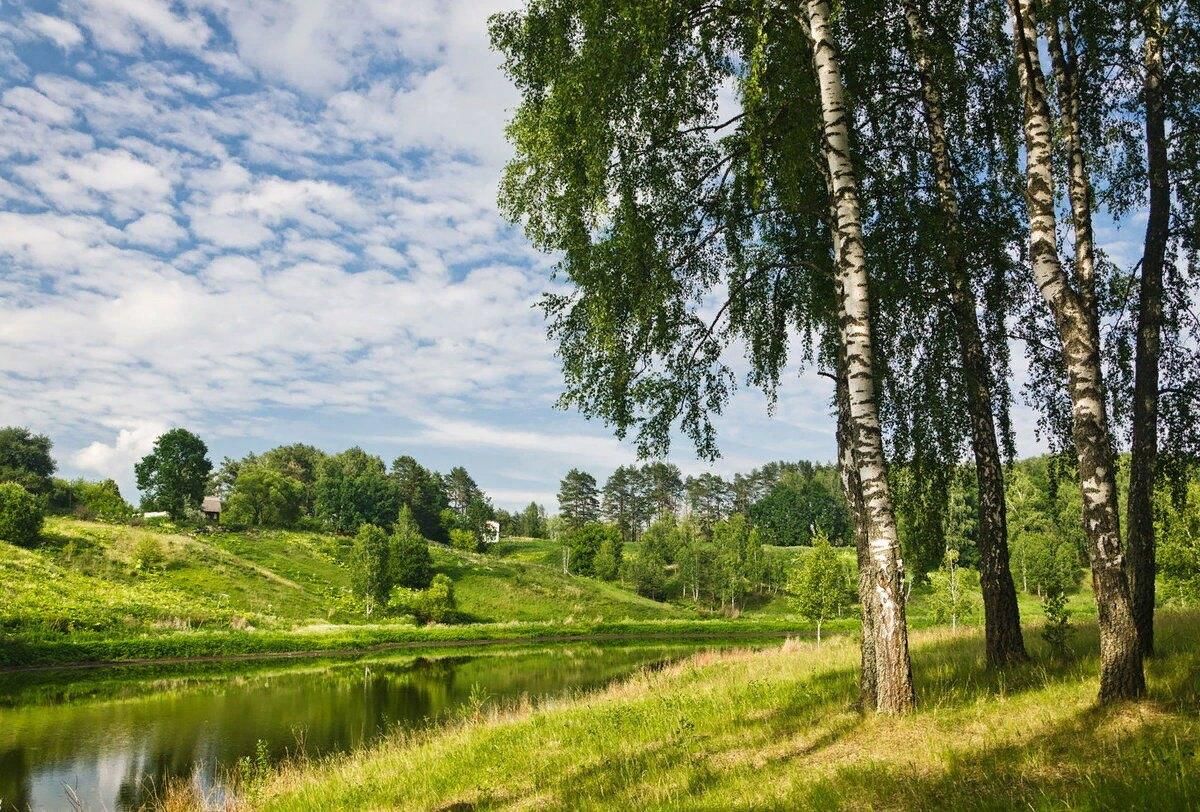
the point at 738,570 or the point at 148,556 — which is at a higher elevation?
the point at 148,556

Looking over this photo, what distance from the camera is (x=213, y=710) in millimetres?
27109

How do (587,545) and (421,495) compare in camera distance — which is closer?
(587,545)

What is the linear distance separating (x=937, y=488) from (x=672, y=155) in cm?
776

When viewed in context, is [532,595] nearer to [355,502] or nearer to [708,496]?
[355,502]

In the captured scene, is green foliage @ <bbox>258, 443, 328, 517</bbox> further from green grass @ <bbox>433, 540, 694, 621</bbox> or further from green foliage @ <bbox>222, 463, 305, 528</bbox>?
green grass @ <bbox>433, 540, 694, 621</bbox>

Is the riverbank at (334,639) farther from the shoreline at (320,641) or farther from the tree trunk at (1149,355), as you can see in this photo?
the tree trunk at (1149,355)

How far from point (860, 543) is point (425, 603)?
Answer: 5996 centimetres

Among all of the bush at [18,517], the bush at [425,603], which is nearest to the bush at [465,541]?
the bush at [425,603]

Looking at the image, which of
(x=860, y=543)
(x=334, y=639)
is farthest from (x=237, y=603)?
(x=860, y=543)

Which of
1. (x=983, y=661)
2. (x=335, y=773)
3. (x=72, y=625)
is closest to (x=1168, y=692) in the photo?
(x=983, y=661)

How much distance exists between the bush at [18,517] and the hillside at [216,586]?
1.55 m

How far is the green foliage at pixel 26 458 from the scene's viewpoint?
88875mm

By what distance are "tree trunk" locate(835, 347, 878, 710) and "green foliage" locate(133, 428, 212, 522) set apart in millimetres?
106232

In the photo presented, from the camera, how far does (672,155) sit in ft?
37.6
